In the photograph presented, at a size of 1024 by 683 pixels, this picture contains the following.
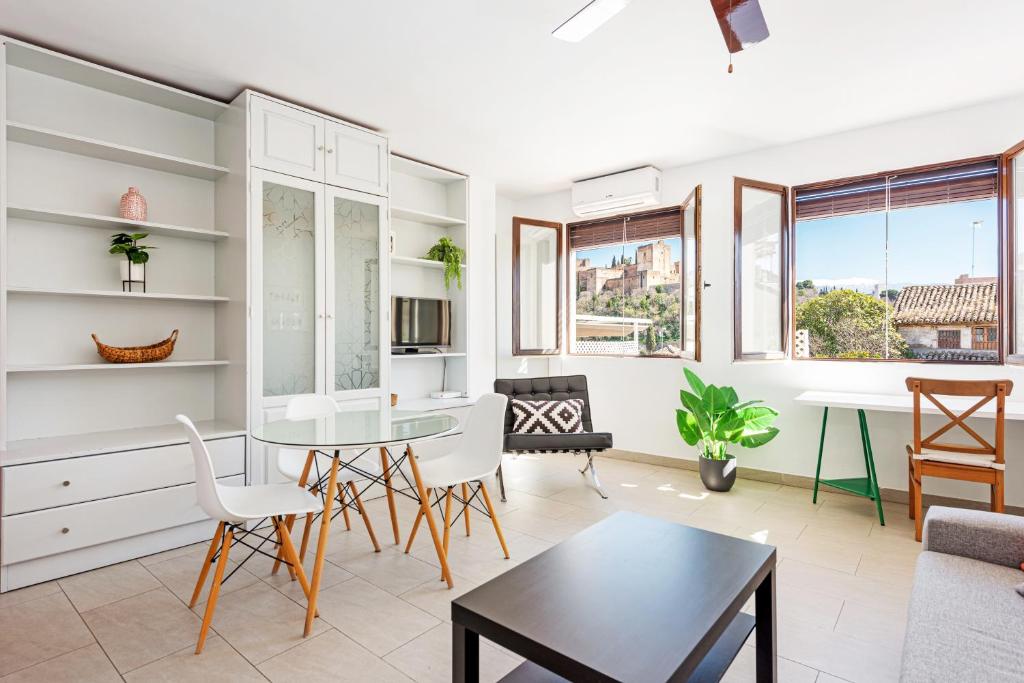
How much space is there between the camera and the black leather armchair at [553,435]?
3.73 meters

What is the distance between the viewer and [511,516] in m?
3.37

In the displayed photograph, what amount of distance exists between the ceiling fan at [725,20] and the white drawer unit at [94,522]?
10.1 feet

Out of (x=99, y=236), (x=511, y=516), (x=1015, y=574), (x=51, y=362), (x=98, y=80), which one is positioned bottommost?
(x=511, y=516)

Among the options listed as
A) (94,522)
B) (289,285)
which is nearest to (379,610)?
(94,522)

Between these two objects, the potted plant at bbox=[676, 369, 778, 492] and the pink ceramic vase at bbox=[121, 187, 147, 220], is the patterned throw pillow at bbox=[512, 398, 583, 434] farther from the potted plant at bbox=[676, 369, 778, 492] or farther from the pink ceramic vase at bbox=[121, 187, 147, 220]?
the pink ceramic vase at bbox=[121, 187, 147, 220]

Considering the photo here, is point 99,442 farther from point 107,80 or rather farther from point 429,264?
point 429,264

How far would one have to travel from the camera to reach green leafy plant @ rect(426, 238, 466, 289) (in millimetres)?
4492

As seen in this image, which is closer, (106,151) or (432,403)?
(106,151)

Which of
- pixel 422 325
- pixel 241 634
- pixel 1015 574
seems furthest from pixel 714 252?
pixel 241 634

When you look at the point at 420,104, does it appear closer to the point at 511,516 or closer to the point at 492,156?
the point at 492,156

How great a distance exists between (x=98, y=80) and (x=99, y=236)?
2.86 feet

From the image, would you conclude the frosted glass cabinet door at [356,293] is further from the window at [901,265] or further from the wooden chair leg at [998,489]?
the wooden chair leg at [998,489]

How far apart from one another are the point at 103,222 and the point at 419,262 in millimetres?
2076

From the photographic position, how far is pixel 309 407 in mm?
3090
